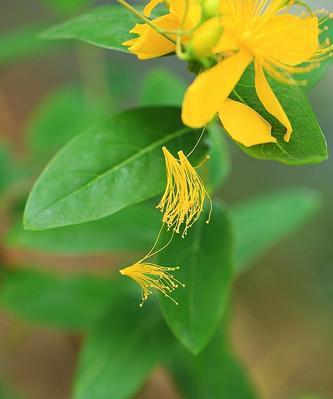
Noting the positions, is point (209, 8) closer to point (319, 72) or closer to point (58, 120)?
point (319, 72)

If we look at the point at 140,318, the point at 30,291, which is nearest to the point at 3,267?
the point at 30,291

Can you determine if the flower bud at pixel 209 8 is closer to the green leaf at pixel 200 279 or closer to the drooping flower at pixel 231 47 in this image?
the drooping flower at pixel 231 47

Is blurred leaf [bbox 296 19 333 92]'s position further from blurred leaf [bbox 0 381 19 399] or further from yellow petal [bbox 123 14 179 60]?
blurred leaf [bbox 0 381 19 399]

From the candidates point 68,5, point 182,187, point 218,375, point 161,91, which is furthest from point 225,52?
point 68,5

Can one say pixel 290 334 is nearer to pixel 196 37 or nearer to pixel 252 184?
pixel 252 184

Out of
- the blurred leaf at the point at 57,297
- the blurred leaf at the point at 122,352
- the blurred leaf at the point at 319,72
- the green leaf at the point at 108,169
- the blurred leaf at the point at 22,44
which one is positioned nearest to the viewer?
the green leaf at the point at 108,169

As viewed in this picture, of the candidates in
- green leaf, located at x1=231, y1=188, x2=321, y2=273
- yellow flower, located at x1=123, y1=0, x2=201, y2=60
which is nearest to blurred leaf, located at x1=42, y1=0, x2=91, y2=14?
green leaf, located at x1=231, y1=188, x2=321, y2=273

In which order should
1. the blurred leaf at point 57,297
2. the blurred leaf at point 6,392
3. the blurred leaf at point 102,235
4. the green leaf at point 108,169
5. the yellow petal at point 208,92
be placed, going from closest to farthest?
the yellow petal at point 208,92, the green leaf at point 108,169, the blurred leaf at point 102,235, the blurred leaf at point 57,297, the blurred leaf at point 6,392

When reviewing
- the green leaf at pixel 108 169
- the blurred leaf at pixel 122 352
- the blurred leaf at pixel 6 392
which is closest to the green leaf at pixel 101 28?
the green leaf at pixel 108 169
